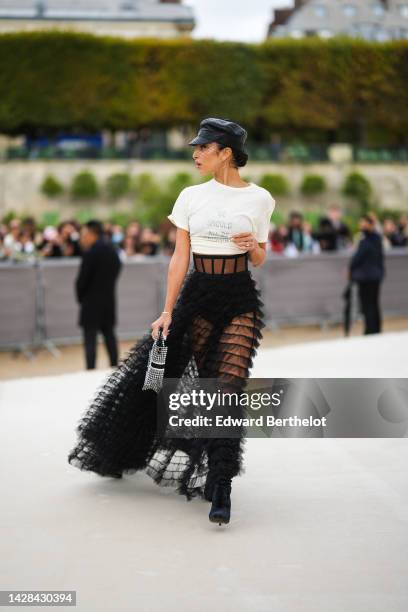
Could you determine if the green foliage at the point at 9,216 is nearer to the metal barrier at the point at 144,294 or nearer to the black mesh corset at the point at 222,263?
the metal barrier at the point at 144,294

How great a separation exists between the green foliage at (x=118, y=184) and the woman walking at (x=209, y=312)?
147 feet

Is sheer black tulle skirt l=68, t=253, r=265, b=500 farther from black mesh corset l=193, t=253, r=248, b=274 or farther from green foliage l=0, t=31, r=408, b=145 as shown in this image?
green foliage l=0, t=31, r=408, b=145

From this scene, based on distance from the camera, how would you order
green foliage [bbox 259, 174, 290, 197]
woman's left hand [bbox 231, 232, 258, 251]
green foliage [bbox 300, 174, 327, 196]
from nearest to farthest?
woman's left hand [bbox 231, 232, 258, 251] → green foliage [bbox 259, 174, 290, 197] → green foliage [bbox 300, 174, 327, 196]

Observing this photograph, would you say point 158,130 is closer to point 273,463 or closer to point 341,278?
point 341,278

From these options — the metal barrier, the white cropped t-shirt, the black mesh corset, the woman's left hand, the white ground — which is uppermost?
the white cropped t-shirt

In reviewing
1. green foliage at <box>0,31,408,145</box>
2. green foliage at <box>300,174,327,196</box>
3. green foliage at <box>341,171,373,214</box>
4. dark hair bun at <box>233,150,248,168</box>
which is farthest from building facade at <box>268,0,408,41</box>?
dark hair bun at <box>233,150,248,168</box>

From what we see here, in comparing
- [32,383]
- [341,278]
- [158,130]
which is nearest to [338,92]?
[158,130]

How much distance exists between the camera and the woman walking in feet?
14.8

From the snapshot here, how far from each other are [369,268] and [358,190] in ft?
132

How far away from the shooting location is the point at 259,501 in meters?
4.79

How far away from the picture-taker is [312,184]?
51.6 metres

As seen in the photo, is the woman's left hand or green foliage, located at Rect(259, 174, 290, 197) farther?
green foliage, located at Rect(259, 174, 290, 197)

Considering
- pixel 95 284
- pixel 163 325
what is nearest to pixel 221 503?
pixel 163 325

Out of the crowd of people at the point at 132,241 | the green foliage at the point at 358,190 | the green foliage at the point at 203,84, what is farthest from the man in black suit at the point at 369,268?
the green foliage at the point at 203,84
